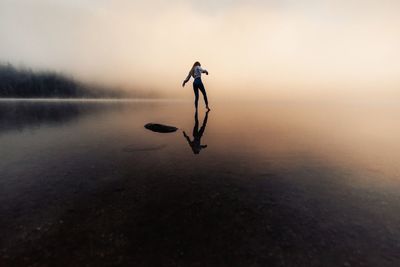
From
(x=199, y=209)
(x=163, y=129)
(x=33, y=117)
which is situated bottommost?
(x=33, y=117)

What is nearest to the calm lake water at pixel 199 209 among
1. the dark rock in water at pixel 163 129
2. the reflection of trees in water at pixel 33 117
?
the dark rock in water at pixel 163 129

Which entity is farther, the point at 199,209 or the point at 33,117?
the point at 33,117

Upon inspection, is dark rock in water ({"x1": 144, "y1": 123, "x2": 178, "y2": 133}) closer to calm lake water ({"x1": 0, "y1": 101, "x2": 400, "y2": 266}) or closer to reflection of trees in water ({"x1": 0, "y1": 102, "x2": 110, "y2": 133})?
calm lake water ({"x1": 0, "y1": 101, "x2": 400, "y2": 266})

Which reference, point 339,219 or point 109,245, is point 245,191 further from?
point 109,245

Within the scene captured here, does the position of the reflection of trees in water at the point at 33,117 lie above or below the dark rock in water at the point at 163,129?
below

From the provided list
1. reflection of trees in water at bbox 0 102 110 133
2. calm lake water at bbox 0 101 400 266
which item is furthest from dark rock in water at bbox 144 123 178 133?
reflection of trees in water at bbox 0 102 110 133

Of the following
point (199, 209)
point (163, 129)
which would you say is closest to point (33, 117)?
point (163, 129)

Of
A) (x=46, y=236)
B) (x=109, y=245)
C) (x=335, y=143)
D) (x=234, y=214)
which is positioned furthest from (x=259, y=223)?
(x=335, y=143)

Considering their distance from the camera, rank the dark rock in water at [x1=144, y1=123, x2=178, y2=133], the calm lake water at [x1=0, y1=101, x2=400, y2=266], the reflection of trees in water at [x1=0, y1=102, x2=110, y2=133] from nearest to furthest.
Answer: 1. the calm lake water at [x1=0, y1=101, x2=400, y2=266]
2. the dark rock in water at [x1=144, y1=123, x2=178, y2=133]
3. the reflection of trees in water at [x1=0, y1=102, x2=110, y2=133]

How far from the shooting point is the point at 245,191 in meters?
5.00

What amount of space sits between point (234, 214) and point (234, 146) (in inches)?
223

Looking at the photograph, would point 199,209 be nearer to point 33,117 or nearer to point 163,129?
point 163,129

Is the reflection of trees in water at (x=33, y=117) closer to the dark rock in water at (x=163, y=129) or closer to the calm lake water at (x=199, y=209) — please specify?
the dark rock in water at (x=163, y=129)

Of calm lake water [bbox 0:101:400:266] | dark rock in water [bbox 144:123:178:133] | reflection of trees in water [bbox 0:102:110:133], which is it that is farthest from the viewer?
reflection of trees in water [bbox 0:102:110:133]
